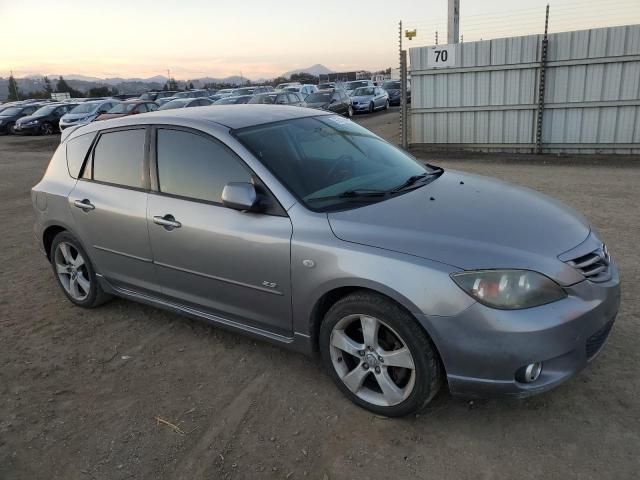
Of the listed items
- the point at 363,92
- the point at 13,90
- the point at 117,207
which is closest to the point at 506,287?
the point at 117,207

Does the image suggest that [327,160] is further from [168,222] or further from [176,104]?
[176,104]

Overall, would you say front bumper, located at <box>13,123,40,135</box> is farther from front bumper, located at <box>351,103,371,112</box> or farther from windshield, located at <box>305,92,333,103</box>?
front bumper, located at <box>351,103,371,112</box>

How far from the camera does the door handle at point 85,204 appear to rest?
4.33m

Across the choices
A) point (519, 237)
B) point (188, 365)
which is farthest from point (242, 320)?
point (519, 237)

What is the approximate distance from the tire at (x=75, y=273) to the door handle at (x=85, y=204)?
1.21ft

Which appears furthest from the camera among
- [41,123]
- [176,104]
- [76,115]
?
[41,123]

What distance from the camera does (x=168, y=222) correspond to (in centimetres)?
374

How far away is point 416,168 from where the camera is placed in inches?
160

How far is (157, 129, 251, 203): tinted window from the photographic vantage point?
3.53 meters

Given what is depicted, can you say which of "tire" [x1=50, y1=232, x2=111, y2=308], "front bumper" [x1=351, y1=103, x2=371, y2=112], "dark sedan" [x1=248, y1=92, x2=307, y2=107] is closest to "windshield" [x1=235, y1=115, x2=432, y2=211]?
"tire" [x1=50, y1=232, x2=111, y2=308]

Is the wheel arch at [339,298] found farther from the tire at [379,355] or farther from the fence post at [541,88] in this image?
the fence post at [541,88]

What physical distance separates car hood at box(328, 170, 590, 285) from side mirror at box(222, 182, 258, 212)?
50cm

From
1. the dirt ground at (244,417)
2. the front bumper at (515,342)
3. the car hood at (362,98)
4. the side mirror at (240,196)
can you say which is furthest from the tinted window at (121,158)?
the car hood at (362,98)

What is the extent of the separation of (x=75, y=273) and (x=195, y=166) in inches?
76.0
